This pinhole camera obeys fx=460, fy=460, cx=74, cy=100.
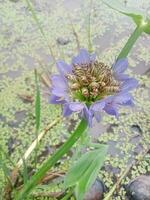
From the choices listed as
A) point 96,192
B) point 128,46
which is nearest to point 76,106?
point 128,46

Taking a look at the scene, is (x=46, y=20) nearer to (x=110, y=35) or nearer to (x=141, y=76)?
(x=110, y=35)

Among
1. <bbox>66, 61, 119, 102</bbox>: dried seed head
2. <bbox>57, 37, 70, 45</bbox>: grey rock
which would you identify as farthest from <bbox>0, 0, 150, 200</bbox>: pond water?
<bbox>66, 61, 119, 102</bbox>: dried seed head

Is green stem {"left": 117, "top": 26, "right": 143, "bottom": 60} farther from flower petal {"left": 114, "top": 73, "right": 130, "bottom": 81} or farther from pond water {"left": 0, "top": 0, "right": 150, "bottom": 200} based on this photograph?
pond water {"left": 0, "top": 0, "right": 150, "bottom": 200}

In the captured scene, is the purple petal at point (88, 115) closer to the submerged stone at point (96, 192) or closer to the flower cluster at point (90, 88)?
the flower cluster at point (90, 88)

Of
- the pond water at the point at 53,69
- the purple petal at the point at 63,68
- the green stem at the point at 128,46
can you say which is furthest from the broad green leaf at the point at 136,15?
the pond water at the point at 53,69

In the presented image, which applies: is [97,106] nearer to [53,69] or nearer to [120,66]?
[120,66]

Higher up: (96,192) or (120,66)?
(120,66)

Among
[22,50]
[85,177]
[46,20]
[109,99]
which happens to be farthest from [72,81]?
[46,20]
